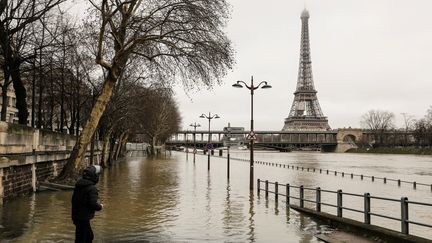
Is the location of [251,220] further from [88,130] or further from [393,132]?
[393,132]

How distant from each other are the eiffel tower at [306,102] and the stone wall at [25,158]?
165186 millimetres

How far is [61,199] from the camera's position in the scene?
21578 mm

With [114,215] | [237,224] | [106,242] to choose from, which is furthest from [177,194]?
[106,242]

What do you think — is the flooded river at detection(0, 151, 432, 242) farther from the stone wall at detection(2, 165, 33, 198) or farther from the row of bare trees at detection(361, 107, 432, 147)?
the row of bare trees at detection(361, 107, 432, 147)

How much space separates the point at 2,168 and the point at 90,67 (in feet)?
91.1

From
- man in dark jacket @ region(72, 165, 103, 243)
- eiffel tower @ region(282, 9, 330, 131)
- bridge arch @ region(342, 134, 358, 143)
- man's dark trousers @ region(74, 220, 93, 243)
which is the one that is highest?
eiffel tower @ region(282, 9, 330, 131)

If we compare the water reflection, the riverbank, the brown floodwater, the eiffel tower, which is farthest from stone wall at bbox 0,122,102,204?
the eiffel tower

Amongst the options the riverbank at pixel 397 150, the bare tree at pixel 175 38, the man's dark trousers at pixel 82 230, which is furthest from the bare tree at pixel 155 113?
the riverbank at pixel 397 150

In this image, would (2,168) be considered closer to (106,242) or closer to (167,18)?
(106,242)

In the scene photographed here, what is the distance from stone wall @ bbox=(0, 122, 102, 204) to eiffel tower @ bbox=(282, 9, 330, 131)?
165186 millimetres

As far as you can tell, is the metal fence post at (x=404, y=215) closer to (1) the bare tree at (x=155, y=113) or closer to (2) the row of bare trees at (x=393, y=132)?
(1) the bare tree at (x=155, y=113)

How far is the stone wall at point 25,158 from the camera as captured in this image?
1866cm

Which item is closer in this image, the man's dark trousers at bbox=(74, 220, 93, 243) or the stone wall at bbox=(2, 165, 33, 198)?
the man's dark trousers at bbox=(74, 220, 93, 243)

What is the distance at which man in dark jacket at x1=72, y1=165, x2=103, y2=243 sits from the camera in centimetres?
904
